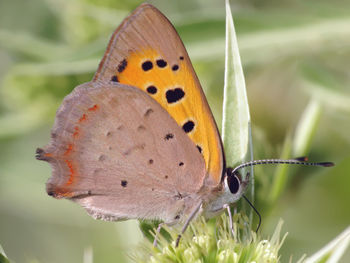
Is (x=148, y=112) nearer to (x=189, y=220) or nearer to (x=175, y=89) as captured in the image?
(x=175, y=89)

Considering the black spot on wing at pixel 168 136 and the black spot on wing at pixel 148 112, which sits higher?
the black spot on wing at pixel 148 112

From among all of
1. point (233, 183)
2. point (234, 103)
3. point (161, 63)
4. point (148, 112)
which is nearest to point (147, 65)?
point (161, 63)

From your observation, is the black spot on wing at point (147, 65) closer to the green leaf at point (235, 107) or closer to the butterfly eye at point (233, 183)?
the green leaf at point (235, 107)

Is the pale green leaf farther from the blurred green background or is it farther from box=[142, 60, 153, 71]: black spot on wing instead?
box=[142, 60, 153, 71]: black spot on wing

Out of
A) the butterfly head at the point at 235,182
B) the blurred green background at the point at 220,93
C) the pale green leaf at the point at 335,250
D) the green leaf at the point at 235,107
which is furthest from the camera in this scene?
the blurred green background at the point at 220,93

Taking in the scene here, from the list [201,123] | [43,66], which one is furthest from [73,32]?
[201,123]

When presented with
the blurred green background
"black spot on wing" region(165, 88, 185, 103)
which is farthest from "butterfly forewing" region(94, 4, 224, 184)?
the blurred green background

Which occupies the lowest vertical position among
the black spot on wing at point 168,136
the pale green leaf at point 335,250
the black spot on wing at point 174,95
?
the pale green leaf at point 335,250

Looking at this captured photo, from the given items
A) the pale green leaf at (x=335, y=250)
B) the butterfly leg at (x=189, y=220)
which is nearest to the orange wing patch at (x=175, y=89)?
the butterfly leg at (x=189, y=220)
